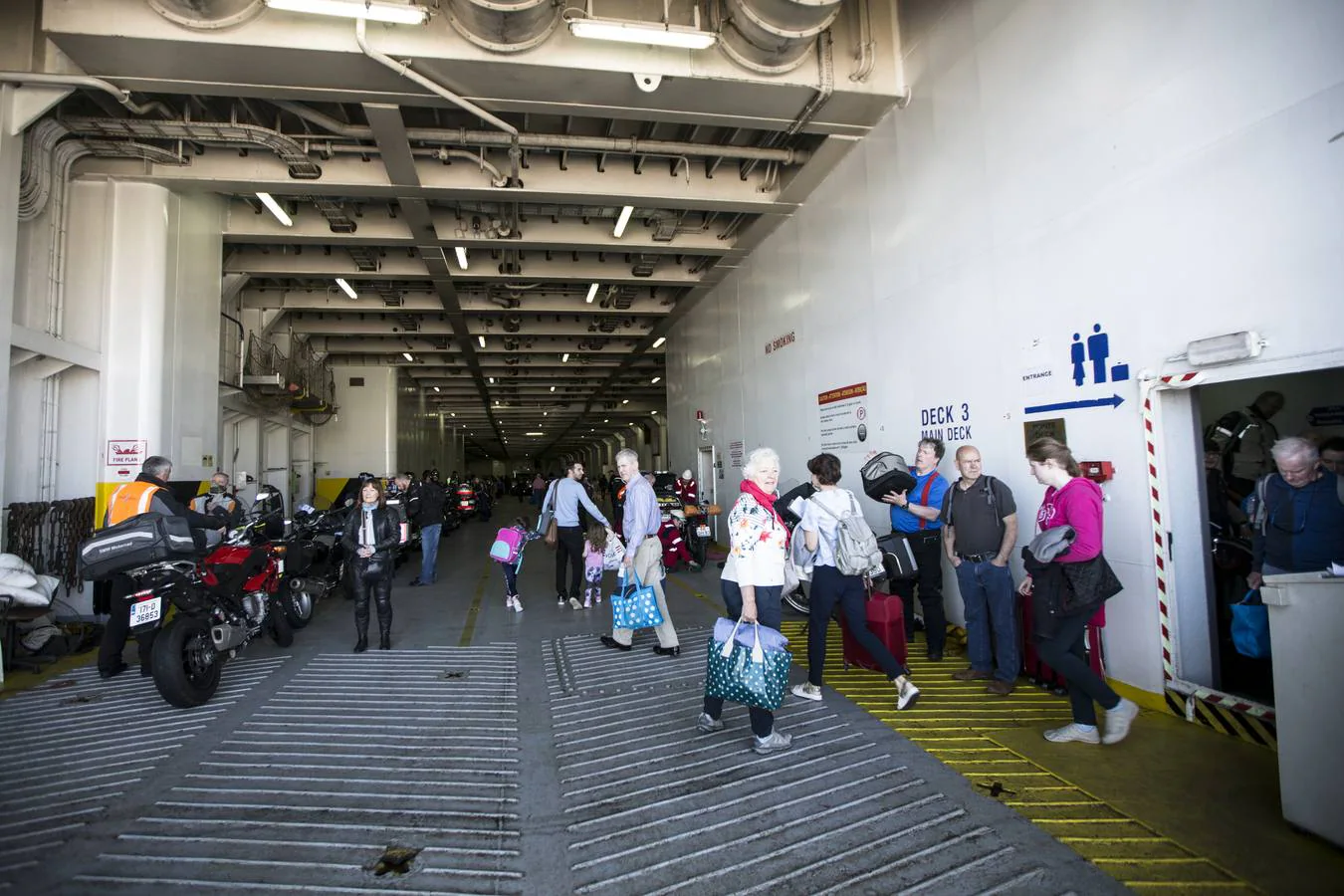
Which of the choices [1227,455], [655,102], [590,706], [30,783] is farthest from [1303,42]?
[30,783]

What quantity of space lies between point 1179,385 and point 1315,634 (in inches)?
68.8

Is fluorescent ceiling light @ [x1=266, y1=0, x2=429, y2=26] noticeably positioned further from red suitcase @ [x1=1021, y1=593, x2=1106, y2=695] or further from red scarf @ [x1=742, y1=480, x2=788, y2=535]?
red suitcase @ [x1=1021, y1=593, x2=1106, y2=695]

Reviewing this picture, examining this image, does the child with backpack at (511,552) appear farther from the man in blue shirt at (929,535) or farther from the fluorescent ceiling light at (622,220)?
the fluorescent ceiling light at (622,220)

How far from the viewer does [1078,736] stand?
3672 mm

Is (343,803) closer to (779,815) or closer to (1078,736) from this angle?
(779,815)

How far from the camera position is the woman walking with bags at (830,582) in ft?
13.4

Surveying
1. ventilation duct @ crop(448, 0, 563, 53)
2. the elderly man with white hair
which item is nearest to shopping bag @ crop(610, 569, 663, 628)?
the elderly man with white hair

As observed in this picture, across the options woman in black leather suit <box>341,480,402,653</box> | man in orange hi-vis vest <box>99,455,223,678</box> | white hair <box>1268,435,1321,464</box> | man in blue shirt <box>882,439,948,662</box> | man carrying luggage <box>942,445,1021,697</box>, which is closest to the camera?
white hair <box>1268,435,1321,464</box>

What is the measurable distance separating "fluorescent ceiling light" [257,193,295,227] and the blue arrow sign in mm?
9245

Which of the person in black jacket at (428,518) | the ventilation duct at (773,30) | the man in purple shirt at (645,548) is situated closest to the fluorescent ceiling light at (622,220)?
the ventilation duct at (773,30)

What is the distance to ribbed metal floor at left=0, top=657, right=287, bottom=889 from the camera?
292 cm

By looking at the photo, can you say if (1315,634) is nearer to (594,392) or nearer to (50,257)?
(50,257)

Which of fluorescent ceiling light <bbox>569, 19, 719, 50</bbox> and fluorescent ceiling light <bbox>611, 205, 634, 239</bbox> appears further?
fluorescent ceiling light <bbox>611, 205, 634, 239</bbox>

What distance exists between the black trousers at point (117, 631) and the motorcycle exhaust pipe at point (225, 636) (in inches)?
26.7
